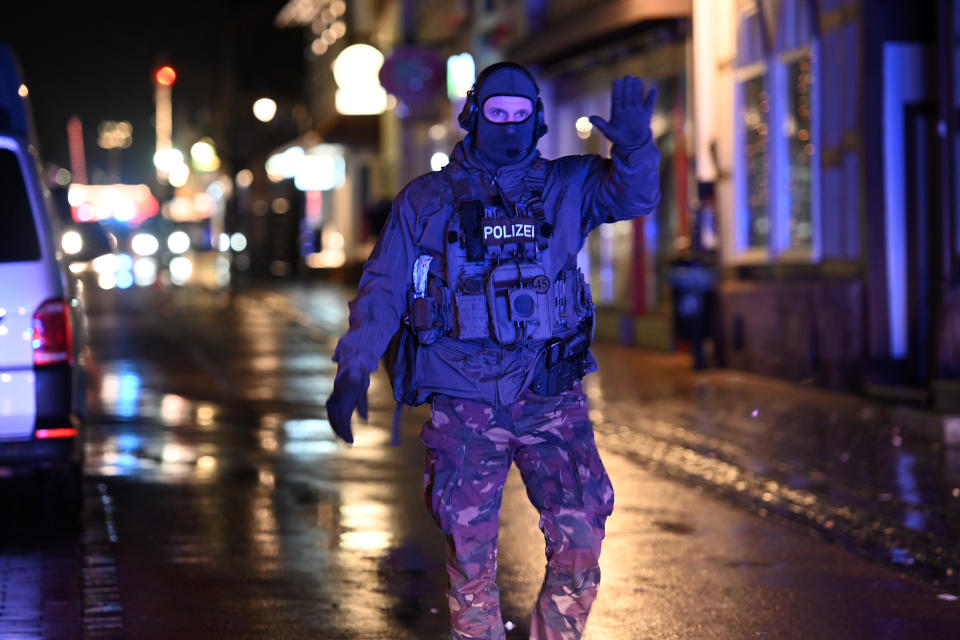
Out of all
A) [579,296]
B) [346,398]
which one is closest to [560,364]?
[579,296]

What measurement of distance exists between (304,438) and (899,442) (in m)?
4.51

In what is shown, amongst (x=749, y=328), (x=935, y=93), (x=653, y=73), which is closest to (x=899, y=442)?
(x=935, y=93)

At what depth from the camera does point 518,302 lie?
4844 millimetres

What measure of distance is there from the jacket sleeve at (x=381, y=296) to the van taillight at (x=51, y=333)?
3464 mm

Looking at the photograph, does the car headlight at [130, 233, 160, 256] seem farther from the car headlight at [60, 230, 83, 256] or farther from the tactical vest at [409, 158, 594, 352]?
the tactical vest at [409, 158, 594, 352]

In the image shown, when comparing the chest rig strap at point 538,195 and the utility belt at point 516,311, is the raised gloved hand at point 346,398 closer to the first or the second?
the utility belt at point 516,311

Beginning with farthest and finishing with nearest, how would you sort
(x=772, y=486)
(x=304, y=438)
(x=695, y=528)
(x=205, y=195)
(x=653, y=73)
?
(x=205, y=195), (x=653, y=73), (x=304, y=438), (x=772, y=486), (x=695, y=528)

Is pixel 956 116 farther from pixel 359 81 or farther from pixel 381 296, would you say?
pixel 359 81

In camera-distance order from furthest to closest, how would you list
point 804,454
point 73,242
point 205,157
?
1. point 205,157
2. point 804,454
3. point 73,242

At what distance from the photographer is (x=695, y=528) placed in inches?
334

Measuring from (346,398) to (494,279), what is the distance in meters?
0.59

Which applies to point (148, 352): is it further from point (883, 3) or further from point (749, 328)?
point (883, 3)

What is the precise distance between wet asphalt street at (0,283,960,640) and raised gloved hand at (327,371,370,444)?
67.5 inches

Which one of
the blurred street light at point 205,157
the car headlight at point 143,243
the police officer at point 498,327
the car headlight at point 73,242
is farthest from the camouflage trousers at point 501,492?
the car headlight at point 143,243
